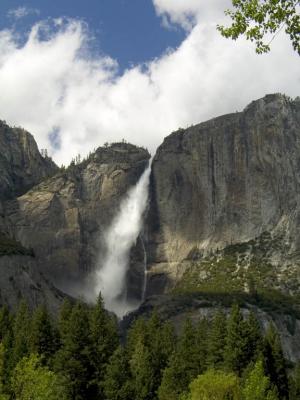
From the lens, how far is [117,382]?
206 ft

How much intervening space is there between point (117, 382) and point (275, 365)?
21.8 meters

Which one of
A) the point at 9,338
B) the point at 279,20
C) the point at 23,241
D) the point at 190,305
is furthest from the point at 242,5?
the point at 23,241

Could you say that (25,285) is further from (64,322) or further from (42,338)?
(42,338)

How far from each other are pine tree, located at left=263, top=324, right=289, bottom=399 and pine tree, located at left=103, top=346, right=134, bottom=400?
1743cm

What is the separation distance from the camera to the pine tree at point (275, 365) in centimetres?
7206

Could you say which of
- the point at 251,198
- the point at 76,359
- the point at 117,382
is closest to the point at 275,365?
the point at 117,382

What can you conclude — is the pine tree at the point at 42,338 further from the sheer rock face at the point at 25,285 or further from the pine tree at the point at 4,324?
the sheer rock face at the point at 25,285

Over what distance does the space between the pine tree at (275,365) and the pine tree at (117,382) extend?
17434mm

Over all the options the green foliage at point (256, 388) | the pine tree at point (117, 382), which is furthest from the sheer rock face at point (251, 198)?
the green foliage at point (256, 388)

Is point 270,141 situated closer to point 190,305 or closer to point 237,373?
point 190,305

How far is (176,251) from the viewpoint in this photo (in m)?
196

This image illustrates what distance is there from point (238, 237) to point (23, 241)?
230 feet

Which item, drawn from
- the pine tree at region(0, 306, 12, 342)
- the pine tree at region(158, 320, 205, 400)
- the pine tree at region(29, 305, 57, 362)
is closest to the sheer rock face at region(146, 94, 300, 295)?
the pine tree at region(0, 306, 12, 342)

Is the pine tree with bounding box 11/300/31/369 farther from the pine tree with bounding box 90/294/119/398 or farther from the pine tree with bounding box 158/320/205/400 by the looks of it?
the pine tree with bounding box 158/320/205/400
